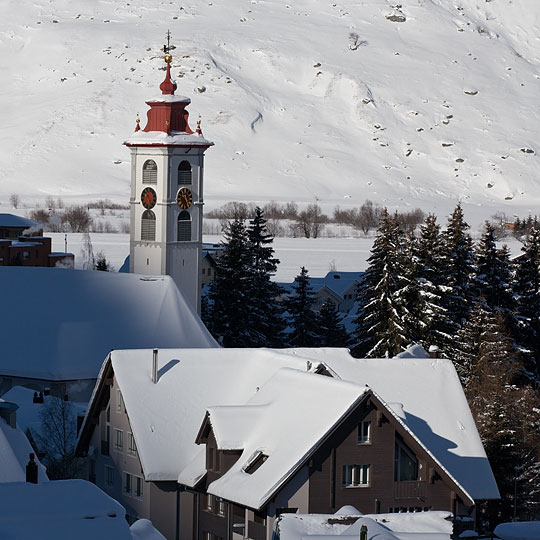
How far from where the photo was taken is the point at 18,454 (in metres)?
28.8

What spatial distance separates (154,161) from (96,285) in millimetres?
12535

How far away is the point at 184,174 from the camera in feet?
220

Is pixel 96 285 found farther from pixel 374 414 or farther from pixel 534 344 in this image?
pixel 374 414

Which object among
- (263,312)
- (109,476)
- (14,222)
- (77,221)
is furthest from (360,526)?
(77,221)

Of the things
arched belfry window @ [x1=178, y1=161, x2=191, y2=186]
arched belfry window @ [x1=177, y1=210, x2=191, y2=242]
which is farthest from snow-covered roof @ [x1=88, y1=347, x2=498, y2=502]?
arched belfry window @ [x1=177, y1=210, x2=191, y2=242]

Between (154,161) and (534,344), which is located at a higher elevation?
(154,161)

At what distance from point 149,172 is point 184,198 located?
190cm

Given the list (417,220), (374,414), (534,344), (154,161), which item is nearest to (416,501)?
(374,414)

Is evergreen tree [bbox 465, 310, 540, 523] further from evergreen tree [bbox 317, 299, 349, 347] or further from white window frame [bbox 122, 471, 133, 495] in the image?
evergreen tree [bbox 317, 299, 349, 347]

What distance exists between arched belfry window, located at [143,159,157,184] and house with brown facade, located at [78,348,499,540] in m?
27.3

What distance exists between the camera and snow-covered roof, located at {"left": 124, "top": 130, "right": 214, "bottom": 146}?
65.9 metres

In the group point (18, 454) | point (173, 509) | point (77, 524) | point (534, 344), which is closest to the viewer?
point (77, 524)

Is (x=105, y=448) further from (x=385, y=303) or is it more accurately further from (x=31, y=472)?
(x=385, y=303)

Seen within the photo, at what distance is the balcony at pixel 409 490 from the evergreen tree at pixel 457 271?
28653mm
